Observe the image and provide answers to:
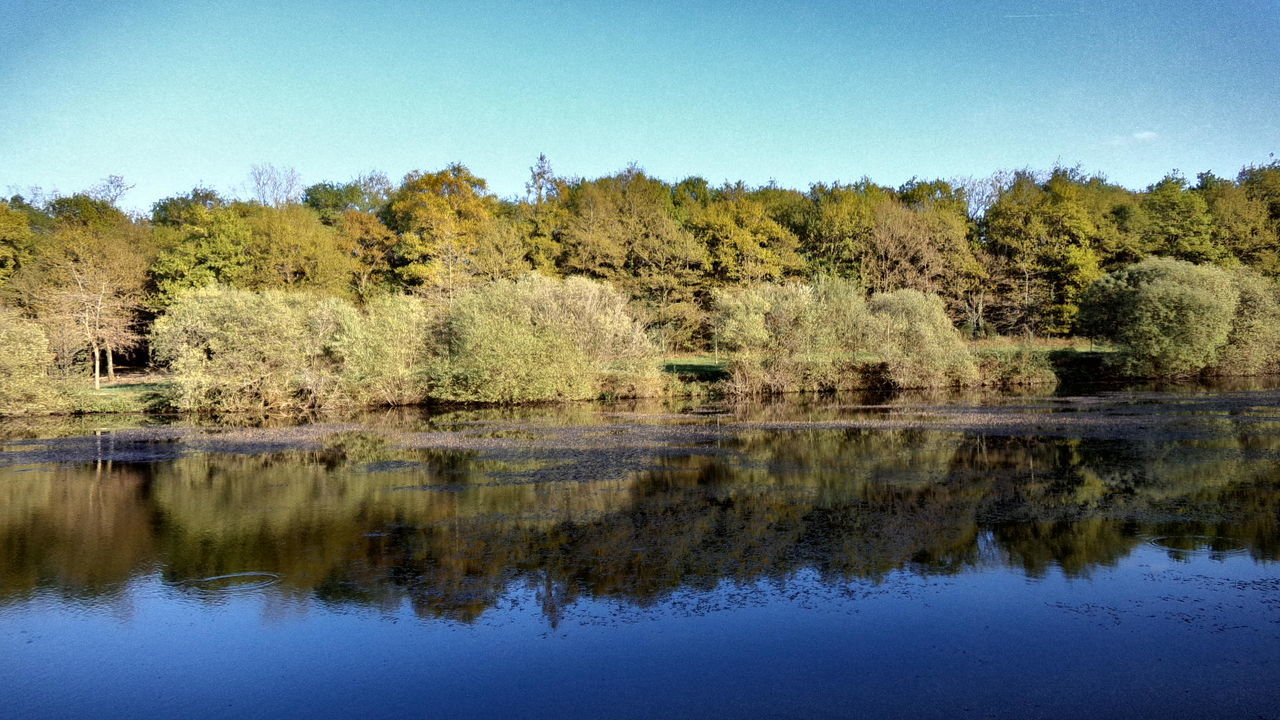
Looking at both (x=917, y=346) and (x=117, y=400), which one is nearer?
(x=117, y=400)

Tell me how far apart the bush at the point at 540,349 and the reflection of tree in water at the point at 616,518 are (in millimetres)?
15524

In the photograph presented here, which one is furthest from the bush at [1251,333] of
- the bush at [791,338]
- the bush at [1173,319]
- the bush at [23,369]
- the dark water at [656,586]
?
the bush at [23,369]

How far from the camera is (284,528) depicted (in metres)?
13.9

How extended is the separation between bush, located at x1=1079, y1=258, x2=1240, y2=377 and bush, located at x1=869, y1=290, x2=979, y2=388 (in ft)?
29.8

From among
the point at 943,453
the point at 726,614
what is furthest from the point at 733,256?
the point at 726,614

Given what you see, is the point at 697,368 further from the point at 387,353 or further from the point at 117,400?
the point at 117,400

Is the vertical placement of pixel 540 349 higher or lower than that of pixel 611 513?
higher

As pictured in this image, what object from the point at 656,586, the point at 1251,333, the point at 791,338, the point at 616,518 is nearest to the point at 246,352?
the point at 791,338

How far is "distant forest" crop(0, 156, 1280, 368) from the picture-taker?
170 feet

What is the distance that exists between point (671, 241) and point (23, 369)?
37772 millimetres

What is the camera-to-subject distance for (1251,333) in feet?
141

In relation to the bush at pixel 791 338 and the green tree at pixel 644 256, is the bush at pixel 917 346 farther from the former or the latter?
the green tree at pixel 644 256

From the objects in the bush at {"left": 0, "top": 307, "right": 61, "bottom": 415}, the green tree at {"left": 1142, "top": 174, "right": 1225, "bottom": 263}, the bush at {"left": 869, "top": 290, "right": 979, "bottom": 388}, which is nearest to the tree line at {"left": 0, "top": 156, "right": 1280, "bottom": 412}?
the green tree at {"left": 1142, "top": 174, "right": 1225, "bottom": 263}

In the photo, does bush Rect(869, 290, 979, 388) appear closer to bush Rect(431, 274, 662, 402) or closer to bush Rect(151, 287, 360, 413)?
bush Rect(431, 274, 662, 402)
